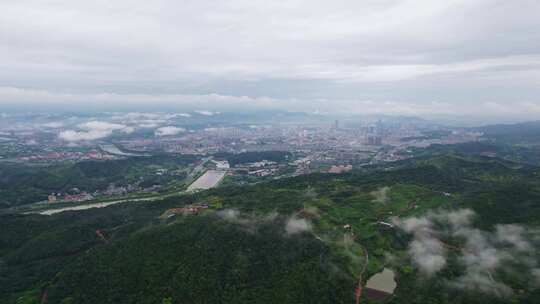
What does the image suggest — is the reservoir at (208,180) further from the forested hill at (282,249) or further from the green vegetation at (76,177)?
the forested hill at (282,249)

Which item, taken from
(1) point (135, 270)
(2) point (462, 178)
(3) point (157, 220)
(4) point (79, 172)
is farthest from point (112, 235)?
(2) point (462, 178)

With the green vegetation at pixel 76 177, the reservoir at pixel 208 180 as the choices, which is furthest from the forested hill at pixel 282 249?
the green vegetation at pixel 76 177

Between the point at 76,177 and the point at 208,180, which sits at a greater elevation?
the point at 76,177

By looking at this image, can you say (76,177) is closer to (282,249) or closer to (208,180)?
(208,180)

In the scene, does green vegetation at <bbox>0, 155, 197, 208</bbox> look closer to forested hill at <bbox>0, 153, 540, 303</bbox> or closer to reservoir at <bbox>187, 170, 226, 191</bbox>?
reservoir at <bbox>187, 170, 226, 191</bbox>

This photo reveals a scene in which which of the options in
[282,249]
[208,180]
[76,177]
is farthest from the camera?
[208,180]

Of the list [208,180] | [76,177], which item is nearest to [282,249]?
[208,180]

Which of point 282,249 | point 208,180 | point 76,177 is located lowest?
point 208,180

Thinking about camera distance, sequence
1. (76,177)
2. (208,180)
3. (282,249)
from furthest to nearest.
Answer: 1. (208,180)
2. (76,177)
3. (282,249)

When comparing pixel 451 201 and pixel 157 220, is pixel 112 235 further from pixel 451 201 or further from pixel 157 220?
pixel 451 201
